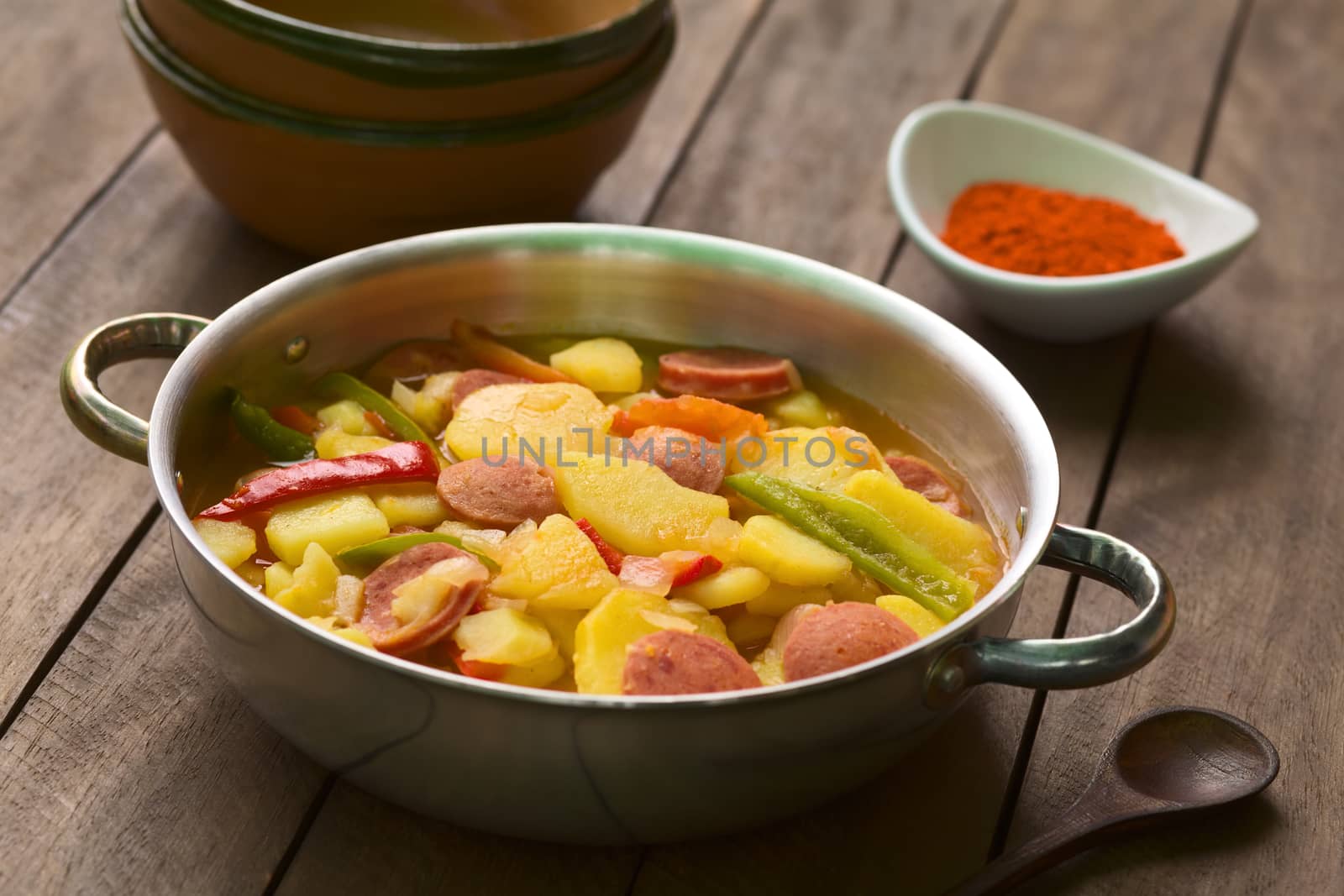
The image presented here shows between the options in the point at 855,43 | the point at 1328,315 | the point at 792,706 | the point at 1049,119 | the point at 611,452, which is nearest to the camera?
the point at 792,706

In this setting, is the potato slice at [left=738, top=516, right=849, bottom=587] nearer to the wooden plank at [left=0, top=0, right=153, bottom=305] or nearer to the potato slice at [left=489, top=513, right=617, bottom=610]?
the potato slice at [left=489, top=513, right=617, bottom=610]

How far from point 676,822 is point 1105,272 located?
118 centimetres

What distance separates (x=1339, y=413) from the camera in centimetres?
201

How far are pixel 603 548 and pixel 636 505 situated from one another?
2.2 inches

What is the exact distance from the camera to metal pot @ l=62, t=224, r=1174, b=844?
110 cm

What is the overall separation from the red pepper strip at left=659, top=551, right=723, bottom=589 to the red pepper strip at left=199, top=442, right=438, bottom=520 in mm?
294

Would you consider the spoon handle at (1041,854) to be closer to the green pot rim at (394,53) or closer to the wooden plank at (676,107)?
the green pot rim at (394,53)

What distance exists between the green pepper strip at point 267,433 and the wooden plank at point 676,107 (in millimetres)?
849

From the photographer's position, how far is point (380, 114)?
6.05 feet

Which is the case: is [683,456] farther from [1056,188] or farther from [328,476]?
[1056,188]

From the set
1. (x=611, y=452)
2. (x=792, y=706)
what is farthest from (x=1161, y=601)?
(x=611, y=452)

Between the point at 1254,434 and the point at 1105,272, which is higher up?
the point at 1105,272

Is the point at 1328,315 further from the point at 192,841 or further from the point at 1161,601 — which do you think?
the point at 192,841

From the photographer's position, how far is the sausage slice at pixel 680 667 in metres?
1.16
